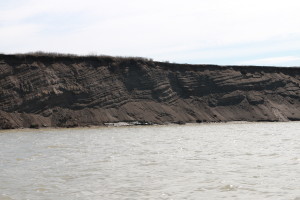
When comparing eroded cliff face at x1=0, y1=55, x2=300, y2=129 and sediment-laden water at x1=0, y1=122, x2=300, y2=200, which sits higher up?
eroded cliff face at x1=0, y1=55, x2=300, y2=129

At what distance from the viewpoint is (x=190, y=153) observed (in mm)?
17969

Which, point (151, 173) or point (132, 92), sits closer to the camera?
point (151, 173)

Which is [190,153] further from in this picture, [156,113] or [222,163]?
[156,113]

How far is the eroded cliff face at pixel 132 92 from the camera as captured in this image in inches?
1582

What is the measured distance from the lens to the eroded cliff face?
1582 inches

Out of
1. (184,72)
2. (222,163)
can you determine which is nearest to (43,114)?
(184,72)

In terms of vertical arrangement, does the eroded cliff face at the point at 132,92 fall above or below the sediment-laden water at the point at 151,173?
above

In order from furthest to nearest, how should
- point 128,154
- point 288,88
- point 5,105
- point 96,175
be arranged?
1. point 288,88
2. point 5,105
3. point 128,154
4. point 96,175

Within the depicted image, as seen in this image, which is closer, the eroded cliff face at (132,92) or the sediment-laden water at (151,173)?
the sediment-laden water at (151,173)

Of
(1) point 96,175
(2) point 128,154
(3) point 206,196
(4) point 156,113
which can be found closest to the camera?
(3) point 206,196

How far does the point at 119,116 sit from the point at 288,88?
2549cm

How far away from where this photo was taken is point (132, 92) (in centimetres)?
4594

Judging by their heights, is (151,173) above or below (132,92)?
below

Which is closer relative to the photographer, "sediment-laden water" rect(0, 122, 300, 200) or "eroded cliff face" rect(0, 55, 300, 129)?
"sediment-laden water" rect(0, 122, 300, 200)
